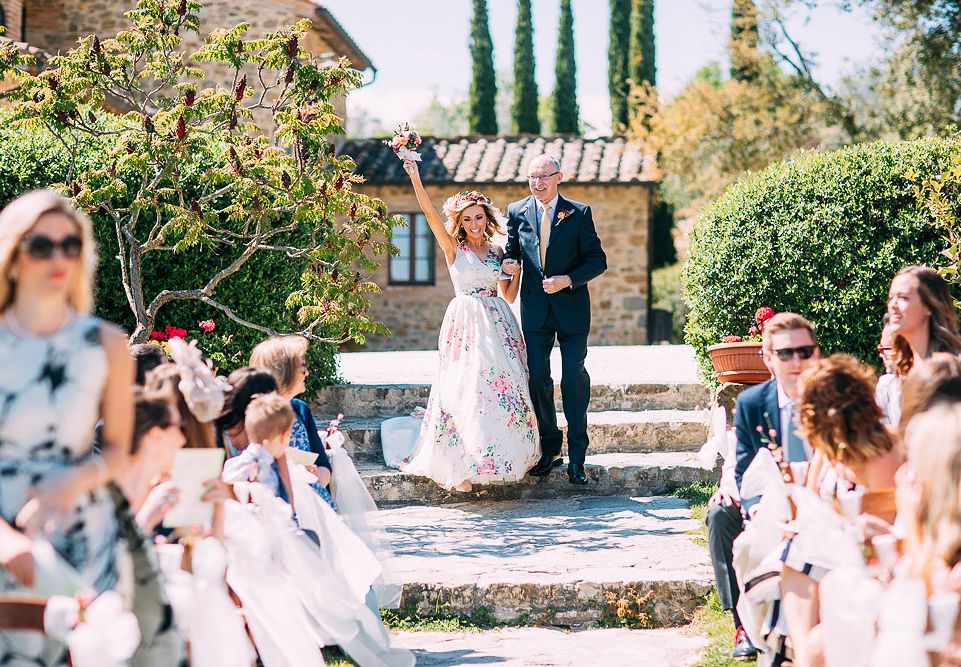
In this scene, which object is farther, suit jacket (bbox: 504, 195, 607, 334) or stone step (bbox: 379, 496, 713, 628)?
suit jacket (bbox: 504, 195, 607, 334)

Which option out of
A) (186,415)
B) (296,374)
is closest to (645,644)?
(296,374)

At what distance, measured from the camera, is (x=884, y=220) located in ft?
25.8

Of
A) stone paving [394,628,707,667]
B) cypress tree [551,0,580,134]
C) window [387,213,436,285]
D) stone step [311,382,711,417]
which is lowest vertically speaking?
stone paving [394,628,707,667]

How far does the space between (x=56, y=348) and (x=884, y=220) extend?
649 cm

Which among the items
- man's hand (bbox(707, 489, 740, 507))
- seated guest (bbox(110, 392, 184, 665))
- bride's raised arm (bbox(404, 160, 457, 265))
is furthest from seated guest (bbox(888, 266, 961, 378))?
bride's raised arm (bbox(404, 160, 457, 265))

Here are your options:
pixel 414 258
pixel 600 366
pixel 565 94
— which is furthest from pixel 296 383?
pixel 565 94

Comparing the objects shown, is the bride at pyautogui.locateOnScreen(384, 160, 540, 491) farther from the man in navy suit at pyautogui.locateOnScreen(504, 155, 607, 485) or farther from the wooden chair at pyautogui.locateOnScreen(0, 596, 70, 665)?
the wooden chair at pyautogui.locateOnScreen(0, 596, 70, 665)

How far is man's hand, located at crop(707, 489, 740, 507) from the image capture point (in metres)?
4.46

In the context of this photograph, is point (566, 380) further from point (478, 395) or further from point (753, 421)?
point (753, 421)

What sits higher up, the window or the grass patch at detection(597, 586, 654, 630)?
the window

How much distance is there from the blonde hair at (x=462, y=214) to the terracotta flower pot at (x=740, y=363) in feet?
5.54

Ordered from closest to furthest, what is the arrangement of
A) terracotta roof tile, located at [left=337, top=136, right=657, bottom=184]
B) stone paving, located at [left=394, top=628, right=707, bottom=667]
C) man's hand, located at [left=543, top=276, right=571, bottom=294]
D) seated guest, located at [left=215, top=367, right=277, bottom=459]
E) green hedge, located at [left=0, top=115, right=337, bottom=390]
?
seated guest, located at [left=215, top=367, right=277, bottom=459] → stone paving, located at [left=394, top=628, right=707, bottom=667] → man's hand, located at [left=543, top=276, right=571, bottom=294] → green hedge, located at [left=0, top=115, right=337, bottom=390] → terracotta roof tile, located at [left=337, top=136, right=657, bottom=184]

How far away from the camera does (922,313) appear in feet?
14.7

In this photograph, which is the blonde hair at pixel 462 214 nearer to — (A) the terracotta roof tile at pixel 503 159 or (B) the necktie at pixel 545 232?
(B) the necktie at pixel 545 232
